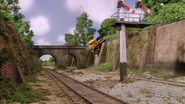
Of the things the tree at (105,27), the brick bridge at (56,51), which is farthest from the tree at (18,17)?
the tree at (105,27)

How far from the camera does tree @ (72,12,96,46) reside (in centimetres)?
4462

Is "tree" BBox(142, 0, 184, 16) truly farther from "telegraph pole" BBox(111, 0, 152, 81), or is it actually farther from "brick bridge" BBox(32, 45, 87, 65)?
"telegraph pole" BBox(111, 0, 152, 81)

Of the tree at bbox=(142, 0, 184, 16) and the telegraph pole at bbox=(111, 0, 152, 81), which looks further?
the tree at bbox=(142, 0, 184, 16)

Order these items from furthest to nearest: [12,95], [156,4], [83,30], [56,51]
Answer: [83,30], [56,51], [156,4], [12,95]

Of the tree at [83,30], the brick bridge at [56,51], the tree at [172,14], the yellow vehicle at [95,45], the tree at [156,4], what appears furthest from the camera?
the tree at [83,30]

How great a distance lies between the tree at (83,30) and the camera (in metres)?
44.6

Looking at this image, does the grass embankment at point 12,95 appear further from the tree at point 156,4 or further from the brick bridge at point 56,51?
the tree at point 156,4

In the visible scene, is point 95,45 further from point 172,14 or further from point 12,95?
point 12,95

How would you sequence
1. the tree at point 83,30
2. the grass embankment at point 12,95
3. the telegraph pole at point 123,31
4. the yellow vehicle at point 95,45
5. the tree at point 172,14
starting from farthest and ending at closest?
the tree at point 83,30
the yellow vehicle at point 95,45
the tree at point 172,14
the telegraph pole at point 123,31
the grass embankment at point 12,95

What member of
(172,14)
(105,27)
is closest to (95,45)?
(172,14)

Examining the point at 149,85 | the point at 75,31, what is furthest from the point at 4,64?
the point at 75,31

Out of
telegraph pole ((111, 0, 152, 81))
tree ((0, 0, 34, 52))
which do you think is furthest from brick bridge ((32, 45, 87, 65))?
telegraph pole ((111, 0, 152, 81))

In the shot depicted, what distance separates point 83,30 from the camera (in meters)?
45.6

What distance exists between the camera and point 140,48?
702 inches
